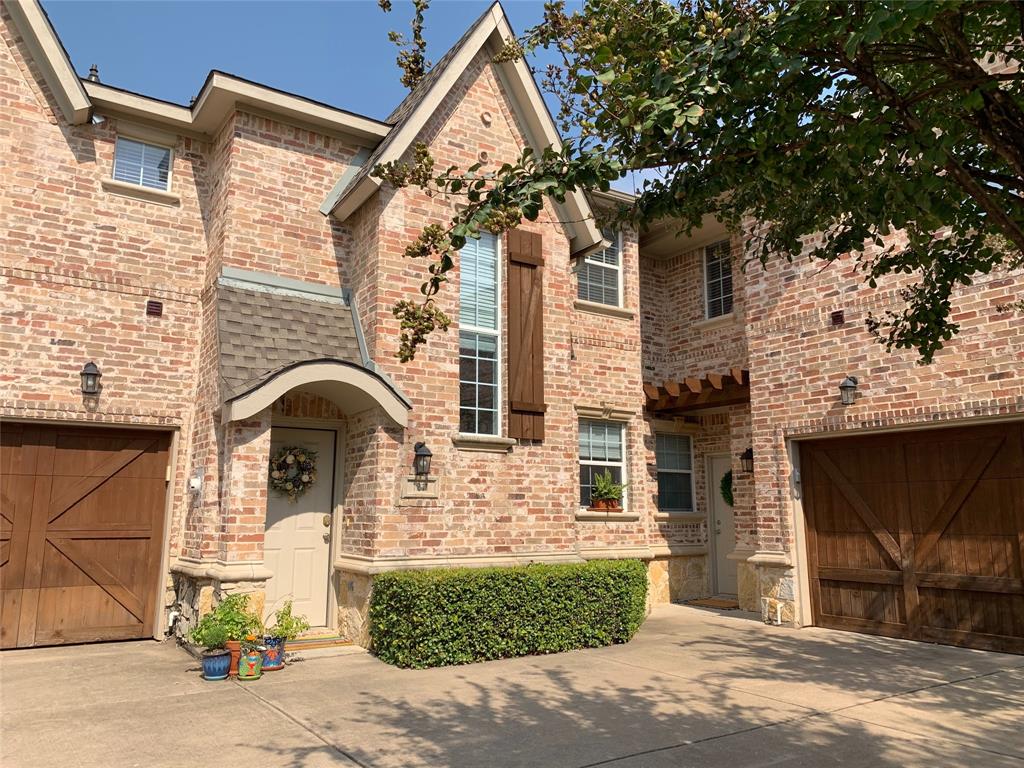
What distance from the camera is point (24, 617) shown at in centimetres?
820

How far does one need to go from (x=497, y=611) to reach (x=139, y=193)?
22.4ft

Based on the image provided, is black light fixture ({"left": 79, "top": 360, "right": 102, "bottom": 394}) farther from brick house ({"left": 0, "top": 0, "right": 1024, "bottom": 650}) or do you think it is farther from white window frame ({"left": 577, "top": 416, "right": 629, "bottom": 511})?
white window frame ({"left": 577, "top": 416, "right": 629, "bottom": 511})

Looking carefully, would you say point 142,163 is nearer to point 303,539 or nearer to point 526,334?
point 303,539

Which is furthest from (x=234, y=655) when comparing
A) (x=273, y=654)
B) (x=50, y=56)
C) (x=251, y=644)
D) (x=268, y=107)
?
(x=50, y=56)

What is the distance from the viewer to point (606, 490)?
11602mm

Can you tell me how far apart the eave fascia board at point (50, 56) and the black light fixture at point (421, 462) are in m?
5.72

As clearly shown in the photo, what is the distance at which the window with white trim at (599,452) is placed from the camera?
11.8 meters

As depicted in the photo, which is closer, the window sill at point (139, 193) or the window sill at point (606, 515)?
the window sill at point (139, 193)

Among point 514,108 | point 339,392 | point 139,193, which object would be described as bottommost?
point 339,392

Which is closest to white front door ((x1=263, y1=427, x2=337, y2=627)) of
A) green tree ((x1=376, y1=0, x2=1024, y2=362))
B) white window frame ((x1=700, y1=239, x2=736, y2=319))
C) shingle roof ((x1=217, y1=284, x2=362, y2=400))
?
shingle roof ((x1=217, y1=284, x2=362, y2=400))

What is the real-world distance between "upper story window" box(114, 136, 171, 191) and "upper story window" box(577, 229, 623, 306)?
21.1 feet

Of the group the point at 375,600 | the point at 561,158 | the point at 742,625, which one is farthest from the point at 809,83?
the point at 742,625

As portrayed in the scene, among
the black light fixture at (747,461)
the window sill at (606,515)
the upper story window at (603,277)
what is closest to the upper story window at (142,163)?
the upper story window at (603,277)

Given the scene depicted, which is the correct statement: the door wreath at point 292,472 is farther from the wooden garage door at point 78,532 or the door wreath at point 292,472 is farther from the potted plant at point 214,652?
the potted plant at point 214,652
